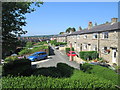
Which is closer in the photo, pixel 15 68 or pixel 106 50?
pixel 15 68

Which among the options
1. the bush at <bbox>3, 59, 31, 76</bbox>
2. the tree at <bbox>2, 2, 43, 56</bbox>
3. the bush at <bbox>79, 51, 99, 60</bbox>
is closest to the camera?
the tree at <bbox>2, 2, 43, 56</bbox>

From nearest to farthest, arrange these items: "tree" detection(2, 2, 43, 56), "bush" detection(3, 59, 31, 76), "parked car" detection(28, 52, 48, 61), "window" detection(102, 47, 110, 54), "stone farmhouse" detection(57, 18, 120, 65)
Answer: "tree" detection(2, 2, 43, 56) → "bush" detection(3, 59, 31, 76) → "stone farmhouse" detection(57, 18, 120, 65) → "window" detection(102, 47, 110, 54) → "parked car" detection(28, 52, 48, 61)

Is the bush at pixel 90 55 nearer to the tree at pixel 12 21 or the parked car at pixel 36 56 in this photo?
the parked car at pixel 36 56

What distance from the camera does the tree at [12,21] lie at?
714 cm

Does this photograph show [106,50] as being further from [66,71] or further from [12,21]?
[12,21]

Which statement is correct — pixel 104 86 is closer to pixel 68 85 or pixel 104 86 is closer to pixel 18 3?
pixel 68 85

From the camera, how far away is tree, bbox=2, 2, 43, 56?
7.14 meters

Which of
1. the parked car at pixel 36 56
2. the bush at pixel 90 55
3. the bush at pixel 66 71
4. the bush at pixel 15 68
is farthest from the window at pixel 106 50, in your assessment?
the bush at pixel 15 68

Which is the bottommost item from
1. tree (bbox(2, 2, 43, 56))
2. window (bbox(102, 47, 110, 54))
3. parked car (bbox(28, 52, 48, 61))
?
parked car (bbox(28, 52, 48, 61))

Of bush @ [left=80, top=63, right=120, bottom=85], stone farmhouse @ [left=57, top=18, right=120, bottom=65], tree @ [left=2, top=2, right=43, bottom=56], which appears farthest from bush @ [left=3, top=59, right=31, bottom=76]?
stone farmhouse @ [left=57, top=18, right=120, bottom=65]

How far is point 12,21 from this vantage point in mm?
7648

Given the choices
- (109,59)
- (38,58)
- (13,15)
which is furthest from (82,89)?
(38,58)

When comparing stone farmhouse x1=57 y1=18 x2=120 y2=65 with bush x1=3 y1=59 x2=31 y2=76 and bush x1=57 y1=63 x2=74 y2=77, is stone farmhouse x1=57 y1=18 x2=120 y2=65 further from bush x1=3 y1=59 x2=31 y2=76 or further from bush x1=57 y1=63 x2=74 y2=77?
bush x1=3 y1=59 x2=31 y2=76

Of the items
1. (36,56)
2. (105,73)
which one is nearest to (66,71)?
(105,73)
